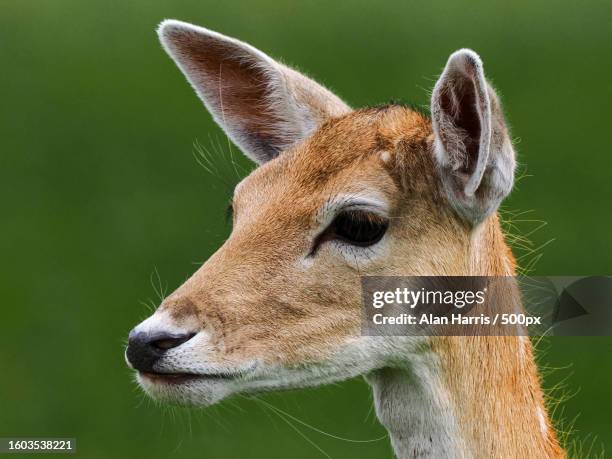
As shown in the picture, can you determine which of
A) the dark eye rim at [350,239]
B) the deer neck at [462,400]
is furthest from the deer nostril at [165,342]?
the deer neck at [462,400]

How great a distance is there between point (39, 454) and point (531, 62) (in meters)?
8.44

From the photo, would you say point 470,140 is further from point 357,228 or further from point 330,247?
point 330,247

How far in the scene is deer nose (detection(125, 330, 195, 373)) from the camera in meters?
5.29

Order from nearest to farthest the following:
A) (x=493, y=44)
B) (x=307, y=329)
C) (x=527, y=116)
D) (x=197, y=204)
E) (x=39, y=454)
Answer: (x=307, y=329) < (x=39, y=454) < (x=197, y=204) < (x=527, y=116) < (x=493, y=44)

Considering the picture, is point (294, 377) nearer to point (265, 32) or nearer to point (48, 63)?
point (265, 32)

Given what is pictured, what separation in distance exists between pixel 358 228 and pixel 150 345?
0.96 metres

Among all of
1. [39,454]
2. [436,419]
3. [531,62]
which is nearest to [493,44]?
[531,62]

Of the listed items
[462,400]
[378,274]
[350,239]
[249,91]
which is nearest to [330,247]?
[350,239]

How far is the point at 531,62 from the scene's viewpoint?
17.2m

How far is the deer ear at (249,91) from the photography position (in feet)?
21.7

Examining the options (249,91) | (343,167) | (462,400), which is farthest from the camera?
(249,91)

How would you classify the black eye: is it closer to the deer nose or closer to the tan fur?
the tan fur

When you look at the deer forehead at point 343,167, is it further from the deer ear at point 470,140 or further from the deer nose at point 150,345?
the deer nose at point 150,345

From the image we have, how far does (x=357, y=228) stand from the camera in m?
5.71
